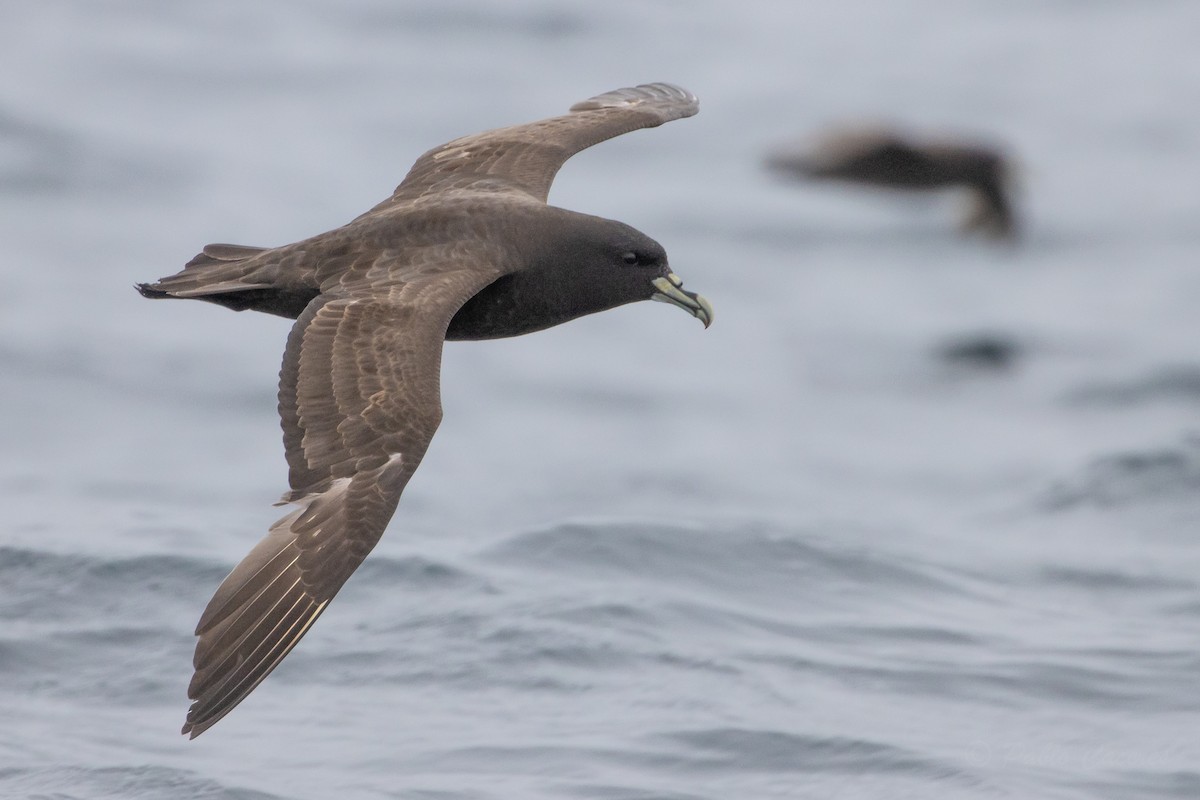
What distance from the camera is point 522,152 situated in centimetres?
1017

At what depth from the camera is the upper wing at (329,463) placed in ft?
24.3

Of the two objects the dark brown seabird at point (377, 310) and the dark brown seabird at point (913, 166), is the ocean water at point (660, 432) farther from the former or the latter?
the dark brown seabird at point (377, 310)

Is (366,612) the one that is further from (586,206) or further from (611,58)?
(611,58)

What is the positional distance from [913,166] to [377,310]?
1344cm

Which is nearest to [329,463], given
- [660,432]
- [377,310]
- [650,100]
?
[377,310]

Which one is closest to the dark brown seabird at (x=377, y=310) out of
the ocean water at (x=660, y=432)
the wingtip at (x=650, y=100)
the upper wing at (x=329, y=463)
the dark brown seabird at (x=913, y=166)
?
the upper wing at (x=329, y=463)

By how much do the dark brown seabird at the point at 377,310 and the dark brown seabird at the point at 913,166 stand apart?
10.8m

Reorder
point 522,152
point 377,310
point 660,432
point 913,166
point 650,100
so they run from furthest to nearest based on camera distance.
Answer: point 913,166 < point 660,432 < point 650,100 < point 522,152 < point 377,310

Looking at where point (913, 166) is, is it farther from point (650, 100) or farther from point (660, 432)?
point (650, 100)

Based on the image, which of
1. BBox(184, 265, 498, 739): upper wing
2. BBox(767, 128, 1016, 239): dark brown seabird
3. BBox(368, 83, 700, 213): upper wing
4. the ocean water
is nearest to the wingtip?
BBox(368, 83, 700, 213): upper wing

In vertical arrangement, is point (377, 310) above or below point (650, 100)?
below

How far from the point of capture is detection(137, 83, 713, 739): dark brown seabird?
7539 mm

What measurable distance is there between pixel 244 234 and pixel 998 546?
771 cm

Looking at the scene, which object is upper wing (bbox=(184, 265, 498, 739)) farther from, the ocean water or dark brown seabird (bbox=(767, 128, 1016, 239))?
dark brown seabird (bbox=(767, 128, 1016, 239))
